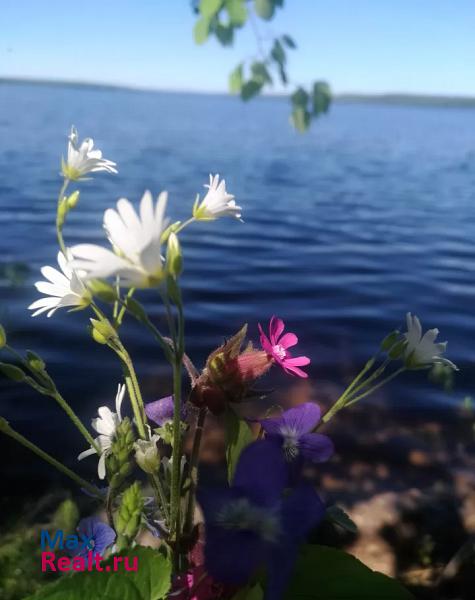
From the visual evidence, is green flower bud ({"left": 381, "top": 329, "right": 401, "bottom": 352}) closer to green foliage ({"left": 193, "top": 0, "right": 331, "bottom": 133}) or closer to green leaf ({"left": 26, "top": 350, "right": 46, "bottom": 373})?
green leaf ({"left": 26, "top": 350, "right": 46, "bottom": 373})

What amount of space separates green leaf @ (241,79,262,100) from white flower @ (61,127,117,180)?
1126 millimetres

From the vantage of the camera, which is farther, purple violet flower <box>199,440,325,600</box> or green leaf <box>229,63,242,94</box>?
green leaf <box>229,63,242,94</box>

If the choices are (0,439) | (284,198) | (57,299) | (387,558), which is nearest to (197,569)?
(57,299)

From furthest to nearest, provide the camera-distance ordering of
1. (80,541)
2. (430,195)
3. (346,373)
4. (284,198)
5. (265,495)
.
Answer: (430,195)
(284,198)
(346,373)
(80,541)
(265,495)

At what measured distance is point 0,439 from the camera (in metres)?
1.52

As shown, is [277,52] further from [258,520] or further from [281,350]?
[258,520]

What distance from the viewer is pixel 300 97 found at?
64.8 inches

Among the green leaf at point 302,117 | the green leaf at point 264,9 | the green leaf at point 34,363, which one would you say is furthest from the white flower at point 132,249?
the green leaf at point 302,117

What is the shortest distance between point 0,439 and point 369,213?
3832mm

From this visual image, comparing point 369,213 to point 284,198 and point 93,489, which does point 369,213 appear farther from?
point 93,489

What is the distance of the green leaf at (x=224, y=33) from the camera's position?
142 centimetres

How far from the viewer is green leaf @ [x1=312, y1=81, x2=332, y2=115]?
160cm

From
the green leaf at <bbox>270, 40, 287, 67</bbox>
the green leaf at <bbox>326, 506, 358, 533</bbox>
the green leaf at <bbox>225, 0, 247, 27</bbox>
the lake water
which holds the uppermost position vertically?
the green leaf at <bbox>225, 0, 247, 27</bbox>

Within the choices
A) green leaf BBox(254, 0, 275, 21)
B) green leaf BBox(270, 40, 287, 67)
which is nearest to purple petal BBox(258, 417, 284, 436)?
green leaf BBox(254, 0, 275, 21)
